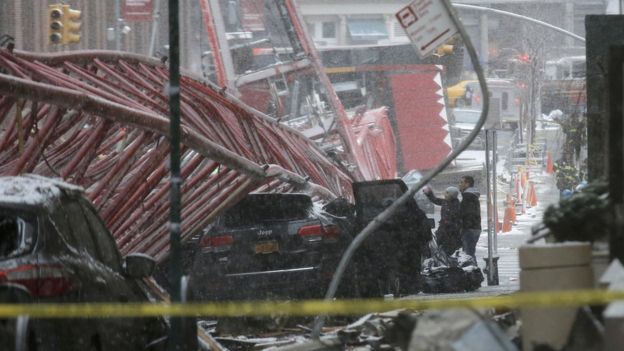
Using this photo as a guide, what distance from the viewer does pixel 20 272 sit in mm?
7383

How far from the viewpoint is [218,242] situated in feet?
54.1

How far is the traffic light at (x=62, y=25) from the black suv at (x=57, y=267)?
21264 mm

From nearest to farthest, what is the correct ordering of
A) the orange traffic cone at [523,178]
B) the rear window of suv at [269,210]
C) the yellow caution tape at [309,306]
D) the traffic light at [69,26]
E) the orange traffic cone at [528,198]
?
the yellow caution tape at [309,306] → the rear window of suv at [269,210] → the traffic light at [69,26] → the orange traffic cone at [528,198] → the orange traffic cone at [523,178]

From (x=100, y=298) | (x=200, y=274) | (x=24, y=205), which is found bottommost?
(x=200, y=274)

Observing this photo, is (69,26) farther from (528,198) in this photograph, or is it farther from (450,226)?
(528,198)

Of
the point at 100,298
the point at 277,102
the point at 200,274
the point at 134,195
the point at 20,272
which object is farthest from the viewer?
the point at 277,102

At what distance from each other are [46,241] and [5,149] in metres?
8.01

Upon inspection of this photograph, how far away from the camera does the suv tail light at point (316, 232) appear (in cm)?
1633

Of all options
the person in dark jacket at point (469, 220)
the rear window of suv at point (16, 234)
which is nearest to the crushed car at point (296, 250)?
the person in dark jacket at point (469, 220)

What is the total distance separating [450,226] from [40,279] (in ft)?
44.2

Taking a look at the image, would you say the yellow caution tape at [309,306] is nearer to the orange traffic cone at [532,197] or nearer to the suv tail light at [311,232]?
the suv tail light at [311,232]

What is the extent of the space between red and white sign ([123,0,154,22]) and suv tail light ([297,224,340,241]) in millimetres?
23673

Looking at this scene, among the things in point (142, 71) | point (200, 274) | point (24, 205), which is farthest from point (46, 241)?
point (142, 71)

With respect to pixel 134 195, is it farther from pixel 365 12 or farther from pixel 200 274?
pixel 365 12
